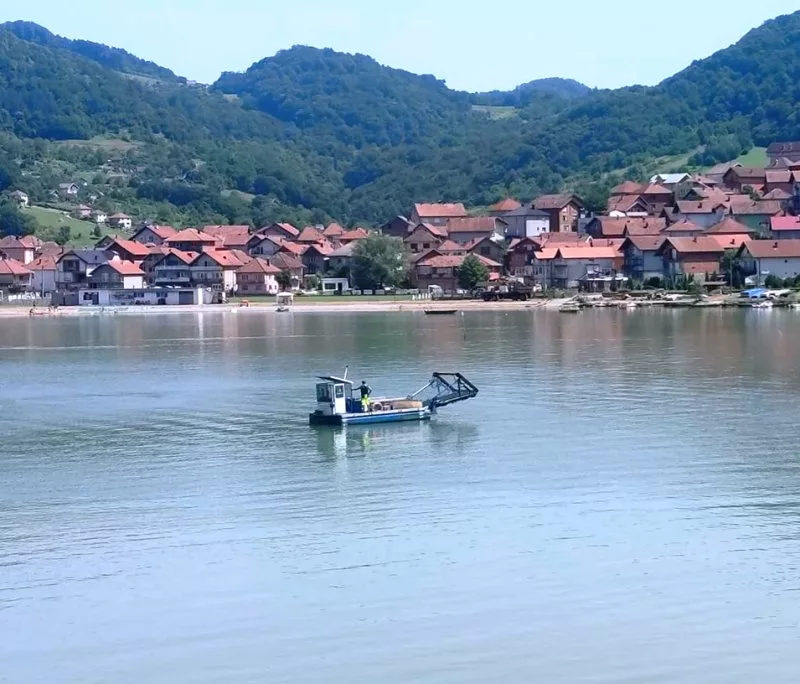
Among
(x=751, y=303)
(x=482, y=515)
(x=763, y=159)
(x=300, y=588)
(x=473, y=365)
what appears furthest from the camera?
(x=763, y=159)

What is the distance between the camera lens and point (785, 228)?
185 ft

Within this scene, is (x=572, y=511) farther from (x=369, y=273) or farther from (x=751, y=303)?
(x=369, y=273)

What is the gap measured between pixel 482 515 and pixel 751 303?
3665cm

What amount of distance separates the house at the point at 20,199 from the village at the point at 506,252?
16374mm

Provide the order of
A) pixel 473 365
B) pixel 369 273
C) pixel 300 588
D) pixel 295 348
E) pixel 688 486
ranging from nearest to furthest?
pixel 300 588 < pixel 688 486 < pixel 473 365 < pixel 295 348 < pixel 369 273

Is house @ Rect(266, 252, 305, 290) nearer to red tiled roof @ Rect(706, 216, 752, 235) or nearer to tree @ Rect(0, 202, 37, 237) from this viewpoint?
red tiled roof @ Rect(706, 216, 752, 235)

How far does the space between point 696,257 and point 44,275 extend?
31.6m

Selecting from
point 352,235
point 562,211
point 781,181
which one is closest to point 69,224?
point 352,235

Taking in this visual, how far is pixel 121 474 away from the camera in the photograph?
15898mm

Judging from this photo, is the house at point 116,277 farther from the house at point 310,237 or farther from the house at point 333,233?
the house at point 333,233

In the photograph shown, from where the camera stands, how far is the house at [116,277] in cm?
6256

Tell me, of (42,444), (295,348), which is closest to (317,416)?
(42,444)

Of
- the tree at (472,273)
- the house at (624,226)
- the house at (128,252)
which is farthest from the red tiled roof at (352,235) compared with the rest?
the tree at (472,273)

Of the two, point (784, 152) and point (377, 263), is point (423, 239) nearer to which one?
point (377, 263)
